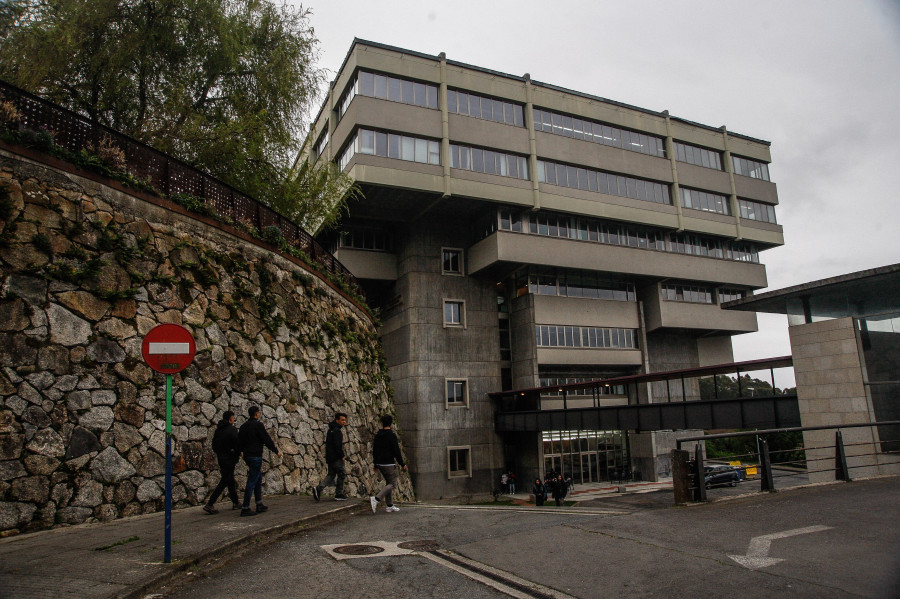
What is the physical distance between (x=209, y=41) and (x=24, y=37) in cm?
535

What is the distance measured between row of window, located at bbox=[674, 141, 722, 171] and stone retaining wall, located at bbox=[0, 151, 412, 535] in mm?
39845

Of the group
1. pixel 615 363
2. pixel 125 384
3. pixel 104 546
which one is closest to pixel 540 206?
pixel 615 363

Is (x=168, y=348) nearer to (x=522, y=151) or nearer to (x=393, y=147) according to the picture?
(x=393, y=147)

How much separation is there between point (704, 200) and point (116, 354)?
4500 cm

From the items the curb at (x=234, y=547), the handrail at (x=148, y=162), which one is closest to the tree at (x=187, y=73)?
the handrail at (x=148, y=162)

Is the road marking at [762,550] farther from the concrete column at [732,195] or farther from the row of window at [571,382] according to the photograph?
the concrete column at [732,195]

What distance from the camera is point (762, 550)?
6395 millimetres

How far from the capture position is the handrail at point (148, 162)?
10.4m

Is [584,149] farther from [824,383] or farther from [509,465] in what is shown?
[824,383]

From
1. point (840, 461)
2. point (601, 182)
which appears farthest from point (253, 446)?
point (601, 182)

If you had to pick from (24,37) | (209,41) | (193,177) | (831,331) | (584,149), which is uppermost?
(584,149)

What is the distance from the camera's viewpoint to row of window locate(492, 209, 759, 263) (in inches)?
1467

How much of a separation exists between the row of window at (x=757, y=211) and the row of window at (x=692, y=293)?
662cm

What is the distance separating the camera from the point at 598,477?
41.3 metres
